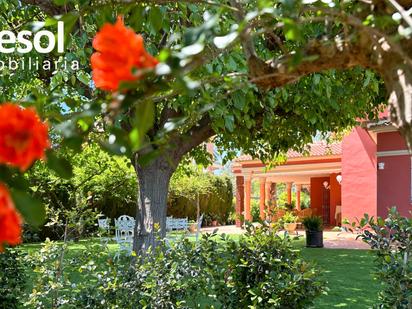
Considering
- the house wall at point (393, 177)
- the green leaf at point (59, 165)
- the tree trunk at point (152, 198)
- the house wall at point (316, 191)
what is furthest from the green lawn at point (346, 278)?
the house wall at point (316, 191)

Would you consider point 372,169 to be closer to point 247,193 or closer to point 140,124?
point 247,193

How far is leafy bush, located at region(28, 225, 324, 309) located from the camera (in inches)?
152

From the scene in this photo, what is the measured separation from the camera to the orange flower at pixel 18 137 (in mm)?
722

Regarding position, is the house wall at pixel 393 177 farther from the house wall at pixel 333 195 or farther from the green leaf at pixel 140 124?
the green leaf at pixel 140 124

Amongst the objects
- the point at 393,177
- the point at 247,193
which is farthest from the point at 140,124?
the point at 247,193

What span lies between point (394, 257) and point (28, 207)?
341 cm

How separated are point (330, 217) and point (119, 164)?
38.5 feet

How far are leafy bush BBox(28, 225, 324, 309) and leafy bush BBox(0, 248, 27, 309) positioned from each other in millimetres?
979

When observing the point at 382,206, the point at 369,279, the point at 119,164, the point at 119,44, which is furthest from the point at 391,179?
the point at 119,44

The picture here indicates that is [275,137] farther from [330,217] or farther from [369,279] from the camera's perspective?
[330,217]

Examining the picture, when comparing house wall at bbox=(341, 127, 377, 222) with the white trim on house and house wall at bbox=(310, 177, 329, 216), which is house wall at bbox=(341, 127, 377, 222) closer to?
the white trim on house

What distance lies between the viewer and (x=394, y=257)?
3719 mm

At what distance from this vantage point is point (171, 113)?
23.2 feet

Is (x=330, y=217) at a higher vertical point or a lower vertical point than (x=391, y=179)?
lower
